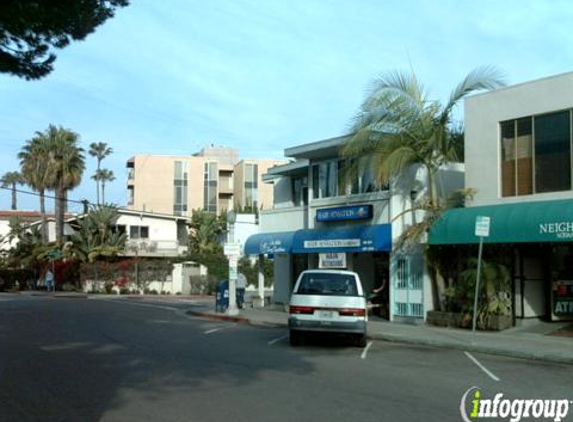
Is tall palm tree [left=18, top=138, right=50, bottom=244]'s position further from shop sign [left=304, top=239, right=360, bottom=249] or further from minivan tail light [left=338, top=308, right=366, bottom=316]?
minivan tail light [left=338, top=308, right=366, bottom=316]

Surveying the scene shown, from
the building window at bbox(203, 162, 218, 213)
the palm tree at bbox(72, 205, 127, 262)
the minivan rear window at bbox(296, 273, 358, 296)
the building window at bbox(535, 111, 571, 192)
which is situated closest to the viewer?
the minivan rear window at bbox(296, 273, 358, 296)

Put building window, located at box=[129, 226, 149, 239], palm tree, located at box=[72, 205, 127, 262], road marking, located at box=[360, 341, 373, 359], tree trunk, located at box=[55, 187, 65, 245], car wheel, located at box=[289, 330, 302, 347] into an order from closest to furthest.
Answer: road marking, located at box=[360, 341, 373, 359], car wheel, located at box=[289, 330, 302, 347], palm tree, located at box=[72, 205, 127, 262], tree trunk, located at box=[55, 187, 65, 245], building window, located at box=[129, 226, 149, 239]

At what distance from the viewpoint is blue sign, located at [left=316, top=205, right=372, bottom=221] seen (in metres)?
24.7

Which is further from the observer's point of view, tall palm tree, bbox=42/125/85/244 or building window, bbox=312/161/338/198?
tall palm tree, bbox=42/125/85/244

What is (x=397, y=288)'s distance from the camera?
23688 mm

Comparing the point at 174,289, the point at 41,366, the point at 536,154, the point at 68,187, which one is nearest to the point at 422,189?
the point at 536,154

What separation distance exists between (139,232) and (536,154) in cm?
4427

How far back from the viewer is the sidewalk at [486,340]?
51.3ft

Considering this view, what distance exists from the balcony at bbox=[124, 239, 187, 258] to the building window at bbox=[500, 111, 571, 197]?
123 ft

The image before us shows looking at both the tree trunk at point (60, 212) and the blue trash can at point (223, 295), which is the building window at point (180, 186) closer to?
the tree trunk at point (60, 212)

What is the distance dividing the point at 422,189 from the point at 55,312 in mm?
15212

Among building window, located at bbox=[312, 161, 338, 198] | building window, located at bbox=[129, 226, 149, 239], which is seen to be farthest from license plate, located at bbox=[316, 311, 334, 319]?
building window, located at bbox=[129, 226, 149, 239]

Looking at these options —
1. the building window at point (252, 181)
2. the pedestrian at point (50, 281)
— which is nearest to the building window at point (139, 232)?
the pedestrian at point (50, 281)

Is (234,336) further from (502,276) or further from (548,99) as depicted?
(548,99)
